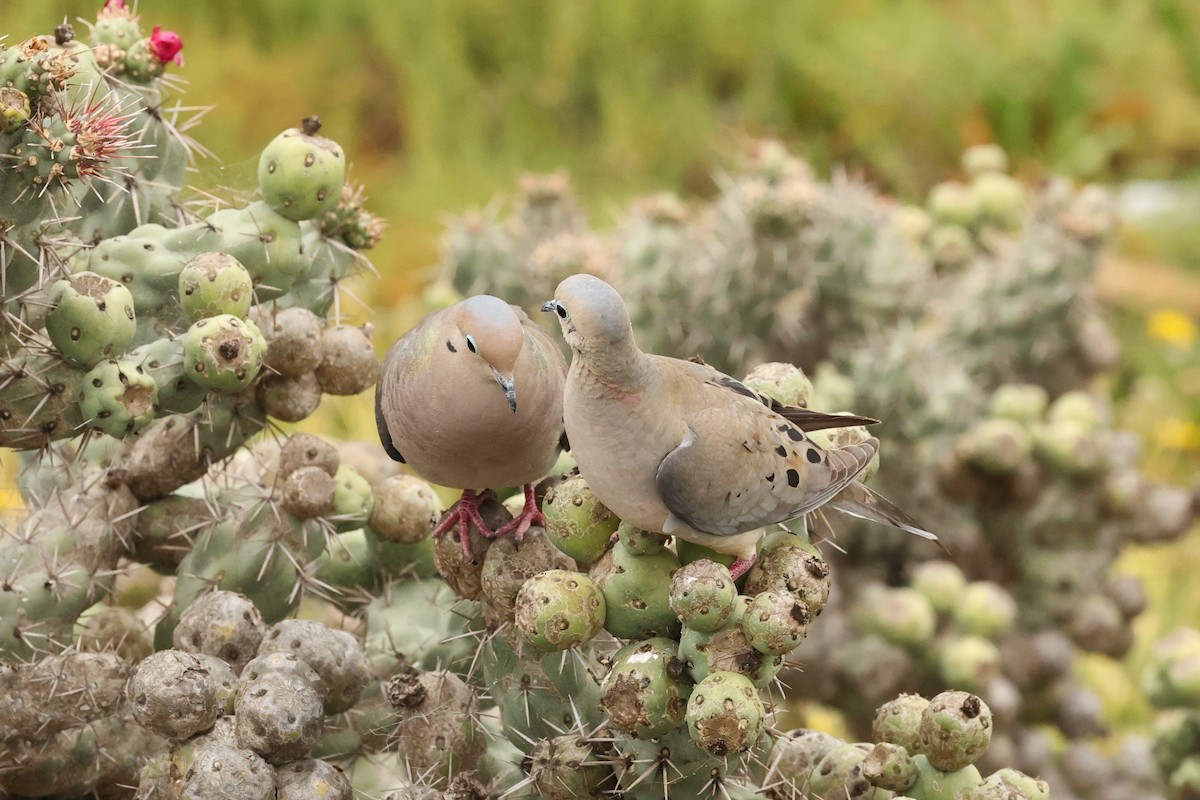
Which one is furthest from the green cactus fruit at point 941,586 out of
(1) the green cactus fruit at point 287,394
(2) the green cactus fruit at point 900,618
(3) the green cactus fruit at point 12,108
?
(3) the green cactus fruit at point 12,108

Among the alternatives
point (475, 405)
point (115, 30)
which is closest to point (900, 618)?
point (475, 405)

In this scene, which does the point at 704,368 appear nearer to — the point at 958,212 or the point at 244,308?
the point at 244,308

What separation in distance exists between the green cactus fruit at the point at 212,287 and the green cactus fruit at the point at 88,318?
0.25ft

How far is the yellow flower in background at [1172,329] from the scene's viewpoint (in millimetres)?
5641

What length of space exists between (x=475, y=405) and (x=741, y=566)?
0.42m

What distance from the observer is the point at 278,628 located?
1674mm

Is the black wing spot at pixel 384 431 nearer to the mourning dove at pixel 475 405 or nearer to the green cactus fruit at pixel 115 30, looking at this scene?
the mourning dove at pixel 475 405

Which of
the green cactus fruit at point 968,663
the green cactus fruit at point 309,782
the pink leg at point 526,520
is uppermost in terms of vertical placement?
the pink leg at point 526,520

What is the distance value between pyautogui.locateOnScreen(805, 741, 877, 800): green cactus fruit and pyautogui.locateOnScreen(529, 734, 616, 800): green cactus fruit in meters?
0.31

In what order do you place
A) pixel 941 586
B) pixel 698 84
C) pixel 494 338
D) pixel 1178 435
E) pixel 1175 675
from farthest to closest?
pixel 698 84 < pixel 1178 435 < pixel 941 586 < pixel 1175 675 < pixel 494 338

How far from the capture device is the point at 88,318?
5.35 ft

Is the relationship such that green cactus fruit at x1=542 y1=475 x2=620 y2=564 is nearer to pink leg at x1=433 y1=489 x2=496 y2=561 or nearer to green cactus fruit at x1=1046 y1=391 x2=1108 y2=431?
pink leg at x1=433 y1=489 x2=496 y2=561

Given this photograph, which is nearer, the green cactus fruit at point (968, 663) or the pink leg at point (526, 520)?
the pink leg at point (526, 520)

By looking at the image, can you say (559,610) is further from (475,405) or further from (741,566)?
(475,405)
